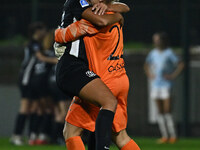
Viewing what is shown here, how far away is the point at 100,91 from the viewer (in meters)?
4.41

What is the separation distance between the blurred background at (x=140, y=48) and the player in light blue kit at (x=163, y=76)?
584 millimetres

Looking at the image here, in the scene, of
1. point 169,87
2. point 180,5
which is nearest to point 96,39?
point 169,87

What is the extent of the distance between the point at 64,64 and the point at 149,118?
23.9 feet

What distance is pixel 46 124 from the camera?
10.3 meters

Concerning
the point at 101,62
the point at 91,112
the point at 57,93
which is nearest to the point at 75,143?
the point at 91,112

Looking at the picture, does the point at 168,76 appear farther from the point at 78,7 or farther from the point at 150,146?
the point at 78,7

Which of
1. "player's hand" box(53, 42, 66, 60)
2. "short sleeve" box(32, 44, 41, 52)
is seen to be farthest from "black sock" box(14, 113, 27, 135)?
Answer: "player's hand" box(53, 42, 66, 60)

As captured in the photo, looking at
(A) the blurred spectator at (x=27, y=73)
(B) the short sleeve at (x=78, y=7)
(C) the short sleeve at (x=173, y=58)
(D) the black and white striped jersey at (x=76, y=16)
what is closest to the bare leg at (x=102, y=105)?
(D) the black and white striped jersey at (x=76, y=16)

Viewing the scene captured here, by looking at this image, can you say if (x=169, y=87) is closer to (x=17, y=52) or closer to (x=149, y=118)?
(x=149, y=118)

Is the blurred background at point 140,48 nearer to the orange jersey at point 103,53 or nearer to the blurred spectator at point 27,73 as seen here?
the blurred spectator at point 27,73

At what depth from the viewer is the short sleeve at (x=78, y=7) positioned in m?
4.56

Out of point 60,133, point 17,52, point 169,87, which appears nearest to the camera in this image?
point 60,133

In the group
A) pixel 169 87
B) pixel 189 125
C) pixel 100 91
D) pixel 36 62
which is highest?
pixel 100 91

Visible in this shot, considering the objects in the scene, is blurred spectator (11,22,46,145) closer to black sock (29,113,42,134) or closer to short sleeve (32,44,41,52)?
short sleeve (32,44,41,52)
